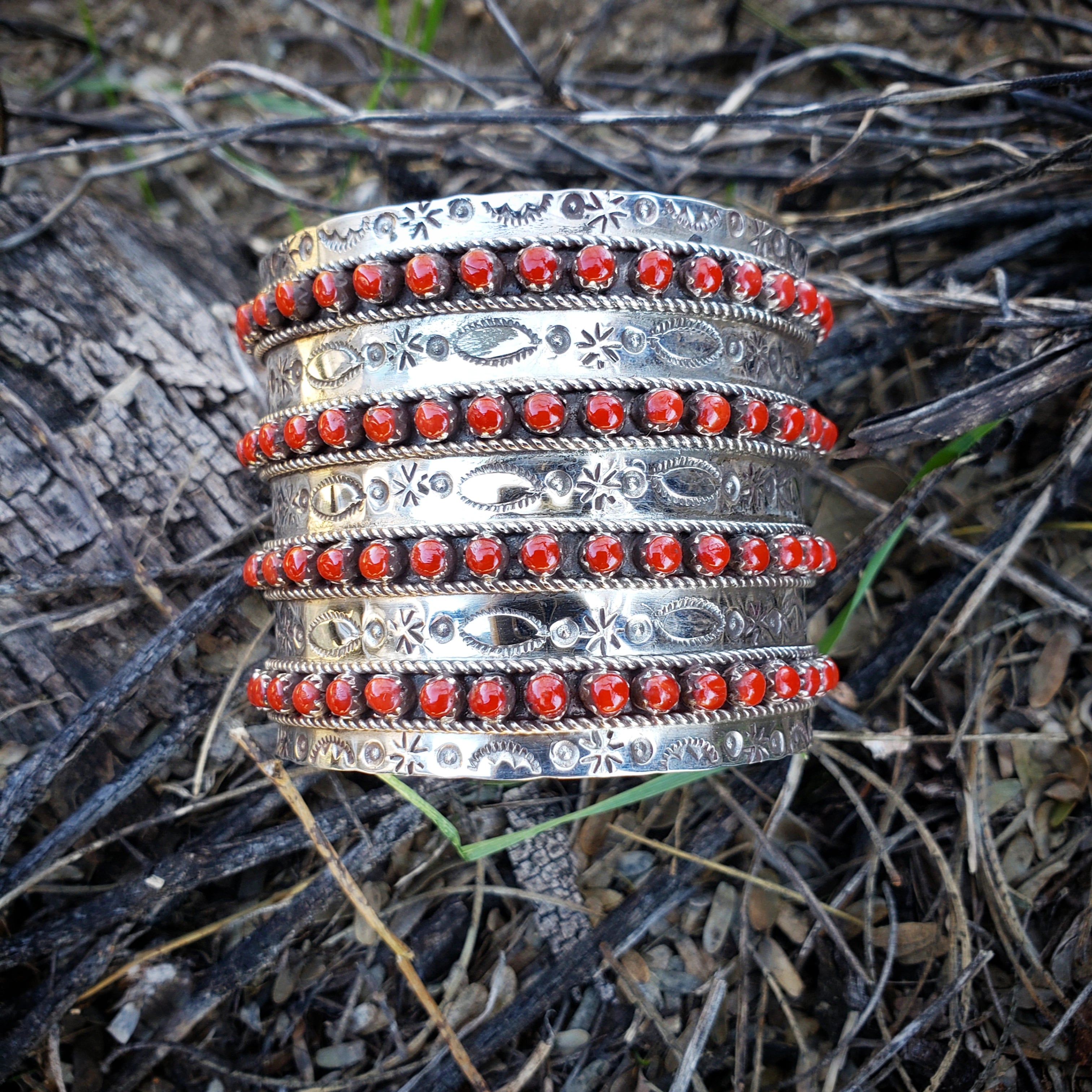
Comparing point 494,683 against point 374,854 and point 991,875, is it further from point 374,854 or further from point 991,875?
point 991,875

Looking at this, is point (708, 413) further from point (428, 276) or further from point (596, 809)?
point (596, 809)

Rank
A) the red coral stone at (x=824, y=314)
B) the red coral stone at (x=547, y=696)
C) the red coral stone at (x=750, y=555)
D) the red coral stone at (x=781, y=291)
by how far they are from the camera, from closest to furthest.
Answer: the red coral stone at (x=547, y=696)
the red coral stone at (x=750, y=555)
the red coral stone at (x=781, y=291)
the red coral stone at (x=824, y=314)

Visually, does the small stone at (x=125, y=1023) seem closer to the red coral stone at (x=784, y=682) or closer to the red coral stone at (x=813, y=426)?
the red coral stone at (x=784, y=682)

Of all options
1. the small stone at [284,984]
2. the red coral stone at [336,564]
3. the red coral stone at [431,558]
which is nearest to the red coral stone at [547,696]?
the red coral stone at [431,558]

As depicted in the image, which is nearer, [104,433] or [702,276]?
[702,276]

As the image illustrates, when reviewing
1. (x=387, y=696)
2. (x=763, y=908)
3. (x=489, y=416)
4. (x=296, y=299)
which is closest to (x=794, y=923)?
(x=763, y=908)
